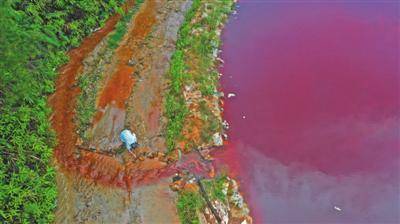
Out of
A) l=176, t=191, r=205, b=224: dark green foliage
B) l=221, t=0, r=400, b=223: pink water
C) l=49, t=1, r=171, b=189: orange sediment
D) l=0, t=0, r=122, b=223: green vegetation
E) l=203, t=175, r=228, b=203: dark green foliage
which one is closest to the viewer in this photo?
l=0, t=0, r=122, b=223: green vegetation

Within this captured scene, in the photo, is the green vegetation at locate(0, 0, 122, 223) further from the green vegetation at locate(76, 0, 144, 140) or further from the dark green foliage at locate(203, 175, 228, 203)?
the dark green foliage at locate(203, 175, 228, 203)

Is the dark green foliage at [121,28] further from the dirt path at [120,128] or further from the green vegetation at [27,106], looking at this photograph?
the green vegetation at [27,106]

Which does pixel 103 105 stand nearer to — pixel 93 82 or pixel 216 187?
pixel 93 82

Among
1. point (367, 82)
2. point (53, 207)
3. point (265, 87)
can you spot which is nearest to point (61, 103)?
point (53, 207)

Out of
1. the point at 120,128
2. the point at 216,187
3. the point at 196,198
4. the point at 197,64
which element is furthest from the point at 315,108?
the point at 120,128

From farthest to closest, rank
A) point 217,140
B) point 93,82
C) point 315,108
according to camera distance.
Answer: point 93,82 < point 315,108 < point 217,140

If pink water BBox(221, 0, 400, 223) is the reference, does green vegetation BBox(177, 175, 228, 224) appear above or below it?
below

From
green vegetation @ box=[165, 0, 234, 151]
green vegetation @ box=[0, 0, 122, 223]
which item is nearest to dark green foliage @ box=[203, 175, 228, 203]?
green vegetation @ box=[165, 0, 234, 151]
